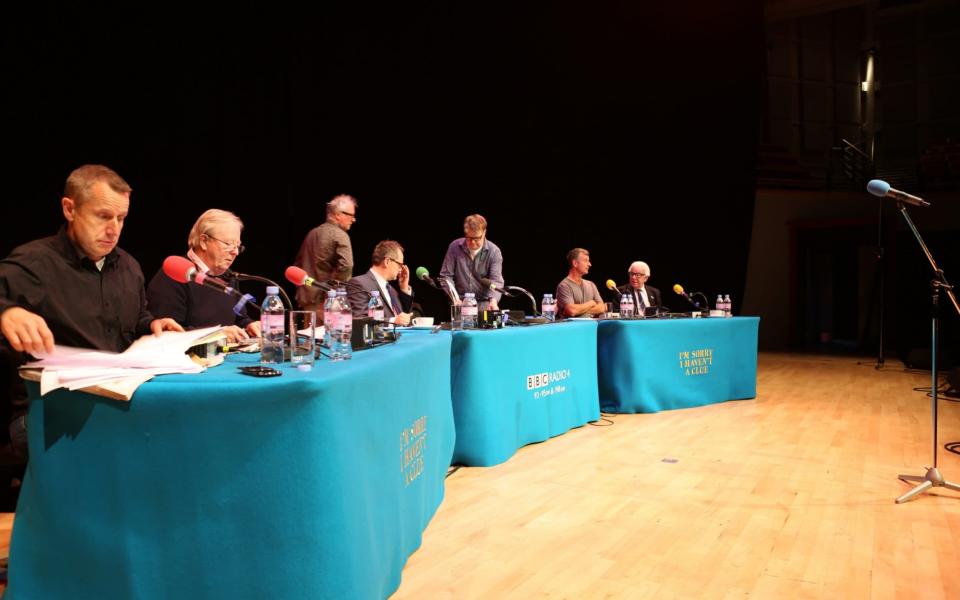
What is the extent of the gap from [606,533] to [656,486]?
0.70 metres

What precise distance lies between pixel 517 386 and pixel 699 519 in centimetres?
121

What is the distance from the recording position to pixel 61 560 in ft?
4.68

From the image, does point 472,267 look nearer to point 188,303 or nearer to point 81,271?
point 188,303

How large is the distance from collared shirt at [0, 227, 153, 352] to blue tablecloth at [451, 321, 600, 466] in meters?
1.53

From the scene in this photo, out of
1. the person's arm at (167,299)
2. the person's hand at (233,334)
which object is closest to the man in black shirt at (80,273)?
the person's hand at (233,334)

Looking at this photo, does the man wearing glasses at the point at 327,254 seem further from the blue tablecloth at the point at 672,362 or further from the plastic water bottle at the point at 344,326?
the plastic water bottle at the point at 344,326

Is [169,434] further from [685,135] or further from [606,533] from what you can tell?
[685,135]

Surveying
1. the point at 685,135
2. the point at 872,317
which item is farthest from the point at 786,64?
the point at 685,135

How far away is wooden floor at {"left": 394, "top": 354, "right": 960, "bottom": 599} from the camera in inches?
78.7

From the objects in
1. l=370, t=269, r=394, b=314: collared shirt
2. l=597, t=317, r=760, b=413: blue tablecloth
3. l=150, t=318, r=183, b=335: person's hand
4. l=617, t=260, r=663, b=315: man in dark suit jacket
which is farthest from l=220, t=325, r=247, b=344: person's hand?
l=617, t=260, r=663, b=315: man in dark suit jacket

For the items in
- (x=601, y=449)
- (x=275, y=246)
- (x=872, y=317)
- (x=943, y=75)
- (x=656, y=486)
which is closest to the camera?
(x=656, y=486)

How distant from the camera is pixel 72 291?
1902mm

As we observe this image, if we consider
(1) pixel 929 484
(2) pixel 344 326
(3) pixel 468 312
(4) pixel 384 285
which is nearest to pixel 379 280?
A: (4) pixel 384 285

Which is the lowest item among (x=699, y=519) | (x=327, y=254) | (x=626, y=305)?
(x=699, y=519)
